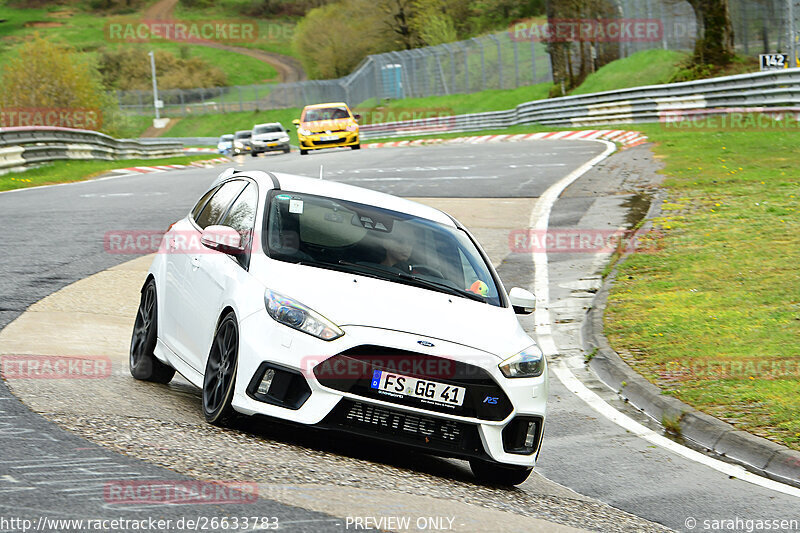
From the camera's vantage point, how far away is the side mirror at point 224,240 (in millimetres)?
6676

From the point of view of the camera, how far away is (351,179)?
23359 mm

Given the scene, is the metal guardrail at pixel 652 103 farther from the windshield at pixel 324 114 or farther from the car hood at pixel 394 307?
the car hood at pixel 394 307

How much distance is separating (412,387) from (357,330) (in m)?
0.43

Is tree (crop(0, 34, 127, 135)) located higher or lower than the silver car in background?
higher

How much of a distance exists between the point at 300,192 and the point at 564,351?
4198 mm

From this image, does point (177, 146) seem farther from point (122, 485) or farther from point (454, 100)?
point (122, 485)

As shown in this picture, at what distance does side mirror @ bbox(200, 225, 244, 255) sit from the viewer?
6676 mm

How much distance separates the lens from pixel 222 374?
626 cm

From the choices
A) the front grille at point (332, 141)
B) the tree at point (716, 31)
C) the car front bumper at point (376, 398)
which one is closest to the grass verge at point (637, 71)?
the tree at point (716, 31)

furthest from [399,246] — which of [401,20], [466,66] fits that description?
[401,20]

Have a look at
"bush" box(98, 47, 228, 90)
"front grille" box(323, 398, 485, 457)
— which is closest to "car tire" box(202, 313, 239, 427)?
"front grille" box(323, 398, 485, 457)

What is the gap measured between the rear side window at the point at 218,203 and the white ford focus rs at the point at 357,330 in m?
0.18

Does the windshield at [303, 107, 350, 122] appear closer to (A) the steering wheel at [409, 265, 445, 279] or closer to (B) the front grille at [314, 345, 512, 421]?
(A) the steering wheel at [409, 265, 445, 279]

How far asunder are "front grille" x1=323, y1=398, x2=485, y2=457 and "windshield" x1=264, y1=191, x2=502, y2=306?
1.04m
